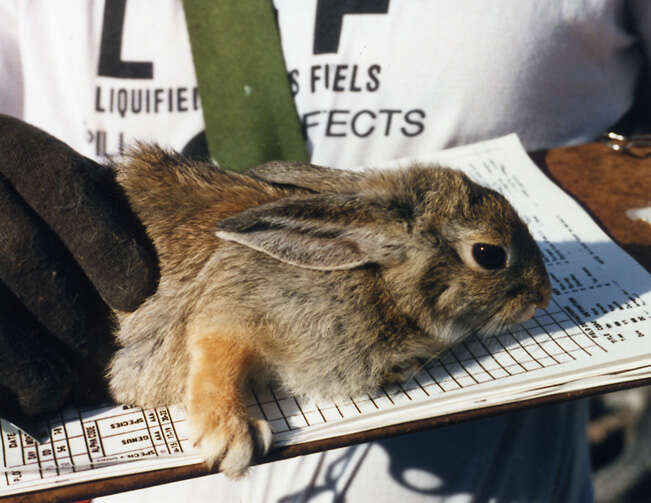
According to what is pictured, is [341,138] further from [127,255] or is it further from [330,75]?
[127,255]

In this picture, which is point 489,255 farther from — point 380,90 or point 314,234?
point 380,90

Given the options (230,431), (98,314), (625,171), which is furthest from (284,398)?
(625,171)

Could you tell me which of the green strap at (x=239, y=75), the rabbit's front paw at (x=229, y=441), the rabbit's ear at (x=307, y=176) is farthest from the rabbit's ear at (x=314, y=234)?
the green strap at (x=239, y=75)

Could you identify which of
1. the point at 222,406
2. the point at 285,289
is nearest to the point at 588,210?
the point at 285,289

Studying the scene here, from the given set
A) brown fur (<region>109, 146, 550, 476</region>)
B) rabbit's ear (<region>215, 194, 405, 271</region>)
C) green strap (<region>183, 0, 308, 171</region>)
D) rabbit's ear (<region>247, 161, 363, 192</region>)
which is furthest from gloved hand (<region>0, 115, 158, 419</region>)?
green strap (<region>183, 0, 308, 171</region>)


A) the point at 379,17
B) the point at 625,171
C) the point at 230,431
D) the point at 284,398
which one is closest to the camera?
the point at 230,431
